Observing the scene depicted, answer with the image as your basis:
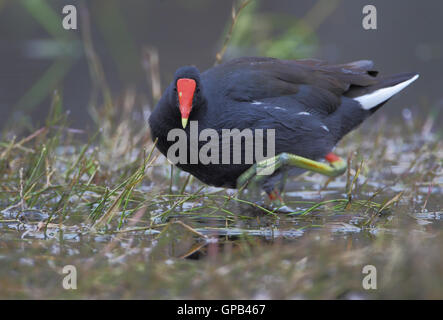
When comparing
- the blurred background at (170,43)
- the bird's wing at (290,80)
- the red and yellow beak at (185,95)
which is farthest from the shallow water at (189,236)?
the blurred background at (170,43)

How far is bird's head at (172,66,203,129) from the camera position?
130 inches

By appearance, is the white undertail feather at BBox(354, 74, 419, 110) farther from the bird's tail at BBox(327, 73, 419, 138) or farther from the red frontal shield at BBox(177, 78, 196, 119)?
the red frontal shield at BBox(177, 78, 196, 119)

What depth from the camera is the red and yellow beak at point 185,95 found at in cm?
328

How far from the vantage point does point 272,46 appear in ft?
25.7

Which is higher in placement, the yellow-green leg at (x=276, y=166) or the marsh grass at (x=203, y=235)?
the yellow-green leg at (x=276, y=166)

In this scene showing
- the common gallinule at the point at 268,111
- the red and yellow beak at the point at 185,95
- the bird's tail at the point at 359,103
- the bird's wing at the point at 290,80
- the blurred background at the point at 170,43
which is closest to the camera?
the red and yellow beak at the point at 185,95

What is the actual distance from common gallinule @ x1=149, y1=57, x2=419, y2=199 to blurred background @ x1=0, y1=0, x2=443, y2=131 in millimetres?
1317

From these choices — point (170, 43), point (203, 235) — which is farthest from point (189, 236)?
point (170, 43)

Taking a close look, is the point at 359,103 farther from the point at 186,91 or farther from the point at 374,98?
the point at 186,91

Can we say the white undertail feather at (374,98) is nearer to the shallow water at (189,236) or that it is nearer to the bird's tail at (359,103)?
the bird's tail at (359,103)

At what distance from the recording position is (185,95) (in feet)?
10.9

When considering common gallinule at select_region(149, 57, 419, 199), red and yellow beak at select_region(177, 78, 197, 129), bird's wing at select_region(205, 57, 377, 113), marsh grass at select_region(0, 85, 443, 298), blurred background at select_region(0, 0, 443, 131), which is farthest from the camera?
blurred background at select_region(0, 0, 443, 131)

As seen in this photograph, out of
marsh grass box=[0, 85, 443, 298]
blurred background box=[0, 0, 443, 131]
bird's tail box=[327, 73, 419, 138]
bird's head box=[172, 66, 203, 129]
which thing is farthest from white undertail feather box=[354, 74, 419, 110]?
blurred background box=[0, 0, 443, 131]
